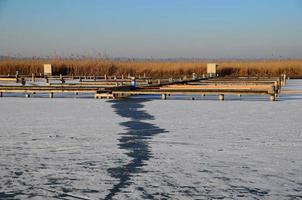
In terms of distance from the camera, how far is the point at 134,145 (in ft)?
23.0

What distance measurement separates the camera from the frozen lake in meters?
4.52

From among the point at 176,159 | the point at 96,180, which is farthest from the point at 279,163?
the point at 96,180

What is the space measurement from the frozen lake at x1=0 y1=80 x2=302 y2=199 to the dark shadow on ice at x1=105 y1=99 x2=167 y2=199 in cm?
1

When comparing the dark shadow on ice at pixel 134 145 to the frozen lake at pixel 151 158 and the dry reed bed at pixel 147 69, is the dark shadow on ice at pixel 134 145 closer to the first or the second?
the frozen lake at pixel 151 158

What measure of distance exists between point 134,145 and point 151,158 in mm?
1008

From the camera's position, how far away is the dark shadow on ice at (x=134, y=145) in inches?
198

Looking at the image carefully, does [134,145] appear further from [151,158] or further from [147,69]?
[147,69]

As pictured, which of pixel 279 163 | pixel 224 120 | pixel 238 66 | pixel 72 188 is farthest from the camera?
pixel 238 66

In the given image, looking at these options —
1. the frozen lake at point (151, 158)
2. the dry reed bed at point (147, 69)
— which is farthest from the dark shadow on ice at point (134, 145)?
the dry reed bed at point (147, 69)

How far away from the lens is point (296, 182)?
4.80 m

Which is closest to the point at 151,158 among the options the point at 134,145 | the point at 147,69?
the point at 134,145

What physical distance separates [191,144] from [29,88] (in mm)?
13484

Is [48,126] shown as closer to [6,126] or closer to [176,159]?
[6,126]

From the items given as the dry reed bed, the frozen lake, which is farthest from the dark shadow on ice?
the dry reed bed
